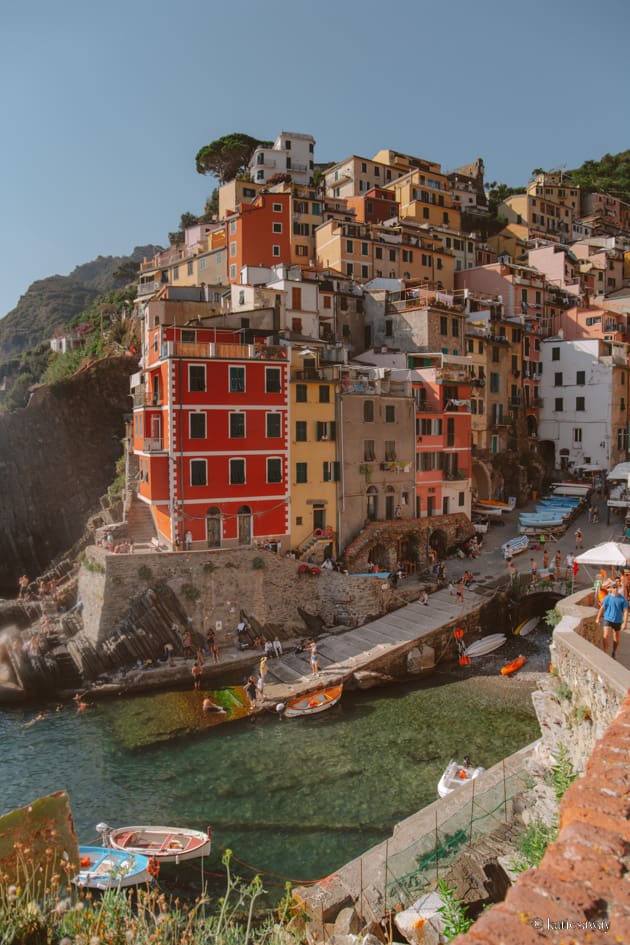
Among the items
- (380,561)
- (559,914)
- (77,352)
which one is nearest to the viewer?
(559,914)

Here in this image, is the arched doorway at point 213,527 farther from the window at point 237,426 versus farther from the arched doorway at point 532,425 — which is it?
the arched doorway at point 532,425

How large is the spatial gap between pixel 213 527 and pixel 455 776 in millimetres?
17043

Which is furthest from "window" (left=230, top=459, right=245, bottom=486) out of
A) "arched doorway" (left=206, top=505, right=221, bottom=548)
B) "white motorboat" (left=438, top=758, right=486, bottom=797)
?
"white motorboat" (left=438, top=758, right=486, bottom=797)

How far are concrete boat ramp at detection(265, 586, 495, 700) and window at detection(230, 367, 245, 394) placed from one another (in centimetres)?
1305

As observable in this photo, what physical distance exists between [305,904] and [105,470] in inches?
1744

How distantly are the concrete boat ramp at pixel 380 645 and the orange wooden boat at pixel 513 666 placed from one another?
2827 mm

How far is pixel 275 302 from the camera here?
4259 centimetres

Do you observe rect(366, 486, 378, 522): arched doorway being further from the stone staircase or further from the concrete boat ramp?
the stone staircase

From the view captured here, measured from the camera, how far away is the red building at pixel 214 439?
3014 cm

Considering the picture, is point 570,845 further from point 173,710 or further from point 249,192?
point 249,192

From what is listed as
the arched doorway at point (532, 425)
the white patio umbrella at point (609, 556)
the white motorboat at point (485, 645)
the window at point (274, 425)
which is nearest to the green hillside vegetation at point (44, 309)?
the arched doorway at point (532, 425)

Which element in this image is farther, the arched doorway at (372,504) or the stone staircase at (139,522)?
the arched doorway at (372,504)

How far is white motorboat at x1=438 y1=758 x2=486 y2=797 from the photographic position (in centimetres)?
1786

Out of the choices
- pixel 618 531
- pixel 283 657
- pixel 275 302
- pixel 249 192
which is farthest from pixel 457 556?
pixel 249 192
